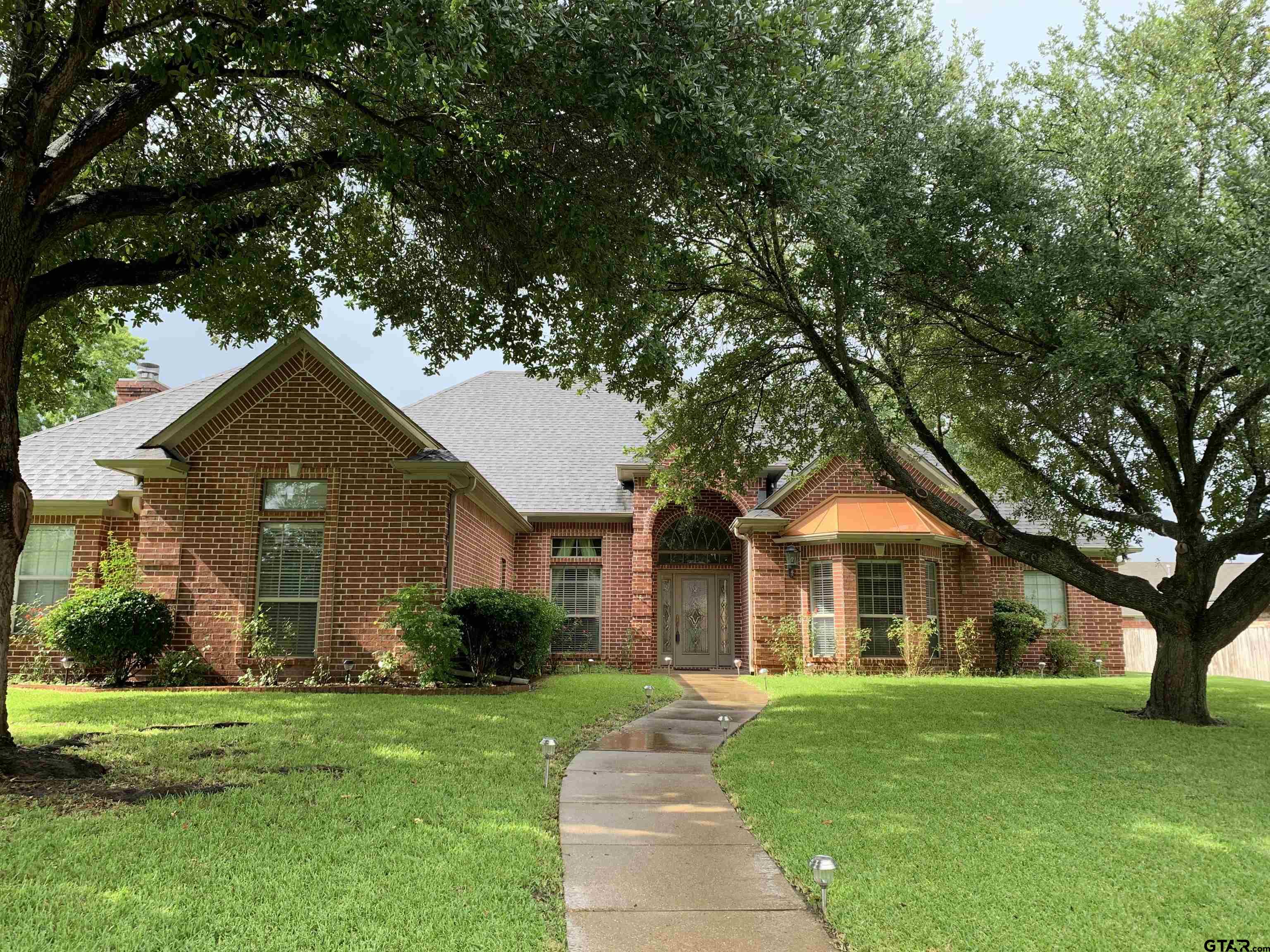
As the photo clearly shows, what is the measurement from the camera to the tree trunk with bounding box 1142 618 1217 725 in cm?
1153

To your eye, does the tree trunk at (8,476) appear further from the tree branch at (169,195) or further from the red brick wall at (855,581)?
the red brick wall at (855,581)

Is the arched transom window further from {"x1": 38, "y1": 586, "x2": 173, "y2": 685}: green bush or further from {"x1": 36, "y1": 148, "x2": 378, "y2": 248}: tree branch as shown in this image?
{"x1": 36, "y1": 148, "x2": 378, "y2": 248}: tree branch

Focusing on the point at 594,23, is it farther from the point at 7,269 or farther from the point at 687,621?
the point at 687,621

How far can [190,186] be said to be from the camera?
7688 mm

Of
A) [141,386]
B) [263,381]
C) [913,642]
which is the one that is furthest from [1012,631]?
[141,386]

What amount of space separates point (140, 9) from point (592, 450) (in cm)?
1598

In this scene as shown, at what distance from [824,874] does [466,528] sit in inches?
459

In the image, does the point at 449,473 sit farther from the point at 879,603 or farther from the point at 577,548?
the point at 879,603

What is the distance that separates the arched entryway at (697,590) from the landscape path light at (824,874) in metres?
17.3

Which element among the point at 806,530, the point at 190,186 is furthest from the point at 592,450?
the point at 190,186

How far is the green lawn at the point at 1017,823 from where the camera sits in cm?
408

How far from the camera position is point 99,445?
1576 centimetres

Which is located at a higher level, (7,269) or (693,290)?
(693,290)

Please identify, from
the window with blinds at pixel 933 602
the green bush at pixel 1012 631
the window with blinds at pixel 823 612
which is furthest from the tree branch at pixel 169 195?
the green bush at pixel 1012 631
